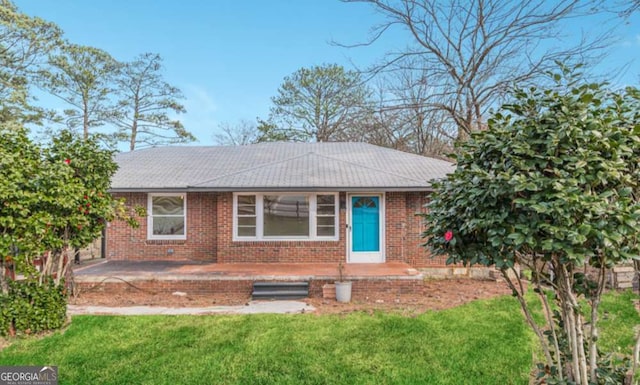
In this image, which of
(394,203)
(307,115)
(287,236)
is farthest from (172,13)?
(307,115)

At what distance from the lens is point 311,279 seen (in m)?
8.10

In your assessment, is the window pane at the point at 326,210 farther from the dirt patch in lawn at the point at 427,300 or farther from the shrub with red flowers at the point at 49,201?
the shrub with red flowers at the point at 49,201

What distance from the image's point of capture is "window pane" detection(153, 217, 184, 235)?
440 inches

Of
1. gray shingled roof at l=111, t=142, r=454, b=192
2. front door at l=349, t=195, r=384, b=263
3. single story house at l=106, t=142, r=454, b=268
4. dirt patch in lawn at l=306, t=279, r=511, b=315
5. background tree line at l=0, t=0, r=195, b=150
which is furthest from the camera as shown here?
background tree line at l=0, t=0, r=195, b=150

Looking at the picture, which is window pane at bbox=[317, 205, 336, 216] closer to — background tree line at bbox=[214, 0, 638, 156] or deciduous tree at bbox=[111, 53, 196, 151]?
background tree line at bbox=[214, 0, 638, 156]

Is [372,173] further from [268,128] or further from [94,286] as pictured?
[268,128]

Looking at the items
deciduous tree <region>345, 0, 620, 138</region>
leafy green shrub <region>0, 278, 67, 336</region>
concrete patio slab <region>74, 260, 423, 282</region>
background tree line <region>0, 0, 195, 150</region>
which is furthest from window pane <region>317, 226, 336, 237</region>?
background tree line <region>0, 0, 195, 150</region>

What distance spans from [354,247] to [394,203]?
174cm

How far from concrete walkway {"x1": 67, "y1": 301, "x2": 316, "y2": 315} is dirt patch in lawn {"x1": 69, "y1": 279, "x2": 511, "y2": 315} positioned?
27cm

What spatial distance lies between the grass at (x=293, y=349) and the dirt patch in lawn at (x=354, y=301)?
63 centimetres

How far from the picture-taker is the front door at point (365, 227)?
10469 millimetres

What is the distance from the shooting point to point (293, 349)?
15.4ft

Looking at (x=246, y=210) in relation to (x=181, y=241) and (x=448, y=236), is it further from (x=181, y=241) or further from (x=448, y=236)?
(x=448, y=236)

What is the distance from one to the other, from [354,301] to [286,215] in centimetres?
392
